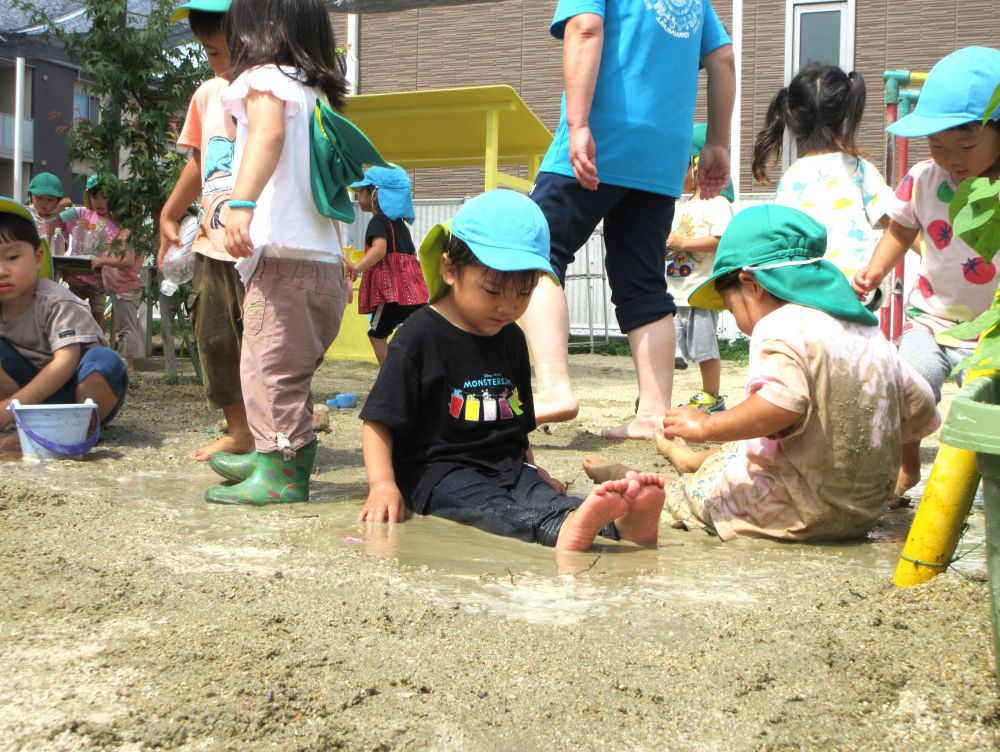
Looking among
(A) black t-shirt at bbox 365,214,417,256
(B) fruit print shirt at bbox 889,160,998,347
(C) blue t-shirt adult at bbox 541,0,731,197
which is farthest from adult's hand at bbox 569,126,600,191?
(A) black t-shirt at bbox 365,214,417,256

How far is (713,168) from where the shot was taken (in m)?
4.29

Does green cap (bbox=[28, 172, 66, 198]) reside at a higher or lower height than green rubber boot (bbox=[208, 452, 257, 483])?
higher

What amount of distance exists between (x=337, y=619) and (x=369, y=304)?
16.9 ft

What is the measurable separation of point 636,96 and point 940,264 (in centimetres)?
126

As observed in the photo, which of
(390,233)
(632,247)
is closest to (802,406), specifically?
(632,247)

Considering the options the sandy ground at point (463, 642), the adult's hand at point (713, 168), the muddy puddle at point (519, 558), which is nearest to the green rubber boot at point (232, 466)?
the muddy puddle at point (519, 558)

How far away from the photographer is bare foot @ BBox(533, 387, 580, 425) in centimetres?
367

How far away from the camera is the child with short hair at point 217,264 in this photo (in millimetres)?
3555

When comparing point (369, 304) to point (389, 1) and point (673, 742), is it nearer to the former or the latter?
point (673, 742)

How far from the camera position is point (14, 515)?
274cm

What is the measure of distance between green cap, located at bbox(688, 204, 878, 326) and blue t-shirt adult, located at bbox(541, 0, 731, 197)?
1.16m

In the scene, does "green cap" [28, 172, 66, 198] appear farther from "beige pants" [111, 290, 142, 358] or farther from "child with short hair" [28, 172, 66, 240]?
"beige pants" [111, 290, 142, 358]

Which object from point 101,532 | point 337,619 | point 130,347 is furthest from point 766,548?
point 130,347

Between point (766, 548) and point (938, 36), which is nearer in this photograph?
point (766, 548)
